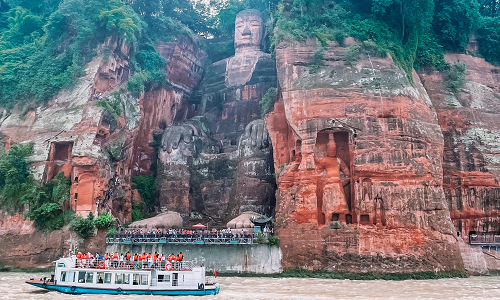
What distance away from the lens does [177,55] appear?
4475 centimetres

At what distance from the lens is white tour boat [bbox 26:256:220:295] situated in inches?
837

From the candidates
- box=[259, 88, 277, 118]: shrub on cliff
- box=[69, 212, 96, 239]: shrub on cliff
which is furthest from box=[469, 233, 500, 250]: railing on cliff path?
box=[69, 212, 96, 239]: shrub on cliff

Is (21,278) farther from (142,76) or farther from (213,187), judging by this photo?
(142,76)

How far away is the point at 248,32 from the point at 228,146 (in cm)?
1249

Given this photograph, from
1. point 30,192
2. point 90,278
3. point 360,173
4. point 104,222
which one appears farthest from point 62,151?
point 360,173

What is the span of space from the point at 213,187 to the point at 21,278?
15.3 meters

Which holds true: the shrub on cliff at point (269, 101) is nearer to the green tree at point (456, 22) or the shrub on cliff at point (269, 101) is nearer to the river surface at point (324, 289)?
the river surface at point (324, 289)

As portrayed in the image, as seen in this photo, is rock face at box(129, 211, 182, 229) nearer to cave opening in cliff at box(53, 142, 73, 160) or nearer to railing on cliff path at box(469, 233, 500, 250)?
cave opening in cliff at box(53, 142, 73, 160)

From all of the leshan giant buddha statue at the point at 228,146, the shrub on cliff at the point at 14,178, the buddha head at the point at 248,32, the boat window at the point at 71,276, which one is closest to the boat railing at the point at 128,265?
the boat window at the point at 71,276

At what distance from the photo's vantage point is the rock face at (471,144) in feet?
103

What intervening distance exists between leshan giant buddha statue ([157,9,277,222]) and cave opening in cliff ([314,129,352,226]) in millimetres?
6256

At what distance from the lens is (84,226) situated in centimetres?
3095

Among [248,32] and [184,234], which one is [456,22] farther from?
[184,234]

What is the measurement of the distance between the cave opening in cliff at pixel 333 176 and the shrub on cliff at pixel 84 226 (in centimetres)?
1463
